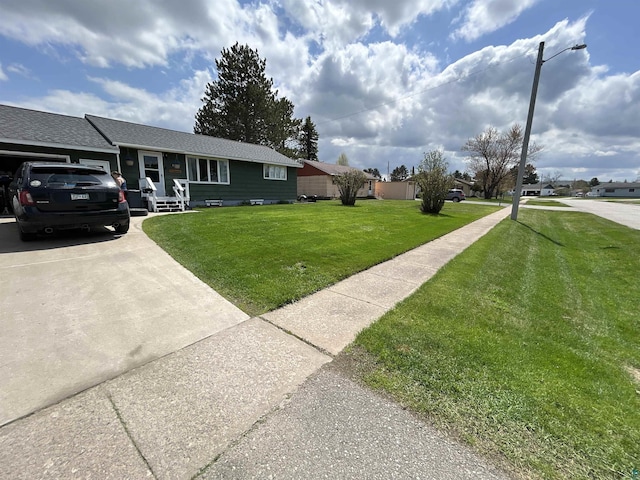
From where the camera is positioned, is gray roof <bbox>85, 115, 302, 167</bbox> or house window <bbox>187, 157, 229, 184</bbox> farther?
house window <bbox>187, 157, 229, 184</bbox>

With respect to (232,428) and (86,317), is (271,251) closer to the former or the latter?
(86,317)

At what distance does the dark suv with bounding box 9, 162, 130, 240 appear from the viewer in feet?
17.2

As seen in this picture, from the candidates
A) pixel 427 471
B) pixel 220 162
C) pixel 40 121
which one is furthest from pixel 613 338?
pixel 40 121

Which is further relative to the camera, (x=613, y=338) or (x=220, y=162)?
(x=220, y=162)

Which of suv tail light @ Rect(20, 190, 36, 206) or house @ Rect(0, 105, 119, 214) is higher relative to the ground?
house @ Rect(0, 105, 119, 214)

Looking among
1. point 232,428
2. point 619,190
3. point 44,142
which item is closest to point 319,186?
point 44,142

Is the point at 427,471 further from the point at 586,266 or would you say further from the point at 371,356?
the point at 586,266

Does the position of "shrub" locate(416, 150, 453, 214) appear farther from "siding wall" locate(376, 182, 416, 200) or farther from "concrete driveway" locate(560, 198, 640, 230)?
"siding wall" locate(376, 182, 416, 200)

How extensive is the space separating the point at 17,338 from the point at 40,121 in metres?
13.2

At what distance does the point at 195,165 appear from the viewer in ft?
47.0

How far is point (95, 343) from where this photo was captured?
2.56 meters

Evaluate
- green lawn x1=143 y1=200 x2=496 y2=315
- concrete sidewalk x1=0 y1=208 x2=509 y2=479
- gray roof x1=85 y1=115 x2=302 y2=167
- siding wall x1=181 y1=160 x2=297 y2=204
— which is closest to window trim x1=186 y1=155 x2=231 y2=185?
siding wall x1=181 y1=160 x2=297 y2=204

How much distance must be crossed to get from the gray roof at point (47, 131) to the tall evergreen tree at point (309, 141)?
37312mm

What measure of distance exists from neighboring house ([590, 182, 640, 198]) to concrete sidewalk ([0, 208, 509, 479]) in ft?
388
